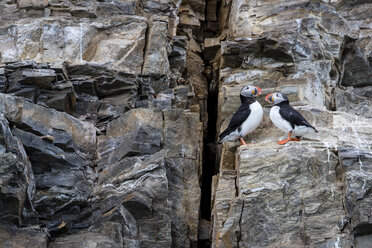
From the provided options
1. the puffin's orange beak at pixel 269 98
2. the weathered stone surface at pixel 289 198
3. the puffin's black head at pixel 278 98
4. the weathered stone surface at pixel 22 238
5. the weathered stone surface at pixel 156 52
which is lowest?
the weathered stone surface at pixel 22 238

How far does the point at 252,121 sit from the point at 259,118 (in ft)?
0.60

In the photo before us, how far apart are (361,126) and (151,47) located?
223 inches

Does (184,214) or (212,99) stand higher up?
(212,99)

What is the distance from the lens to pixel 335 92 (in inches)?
619

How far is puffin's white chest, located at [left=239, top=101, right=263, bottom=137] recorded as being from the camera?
1298 cm

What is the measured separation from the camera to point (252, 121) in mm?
13016

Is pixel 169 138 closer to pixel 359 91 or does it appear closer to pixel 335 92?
pixel 335 92

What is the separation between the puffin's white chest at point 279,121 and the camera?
12336 mm

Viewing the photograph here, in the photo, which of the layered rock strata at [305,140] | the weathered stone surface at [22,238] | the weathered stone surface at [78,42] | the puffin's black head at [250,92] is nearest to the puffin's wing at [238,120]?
the layered rock strata at [305,140]

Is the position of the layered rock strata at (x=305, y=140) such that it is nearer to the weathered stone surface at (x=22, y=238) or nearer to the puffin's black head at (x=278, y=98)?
the puffin's black head at (x=278, y=98)

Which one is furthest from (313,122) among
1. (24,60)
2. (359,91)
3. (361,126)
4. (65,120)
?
(24,60)

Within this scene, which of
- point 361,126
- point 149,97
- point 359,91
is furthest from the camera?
point 359,91

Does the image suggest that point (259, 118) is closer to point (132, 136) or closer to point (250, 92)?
point (250, 92)

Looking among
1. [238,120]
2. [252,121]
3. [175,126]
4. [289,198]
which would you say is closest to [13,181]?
[175,126]
